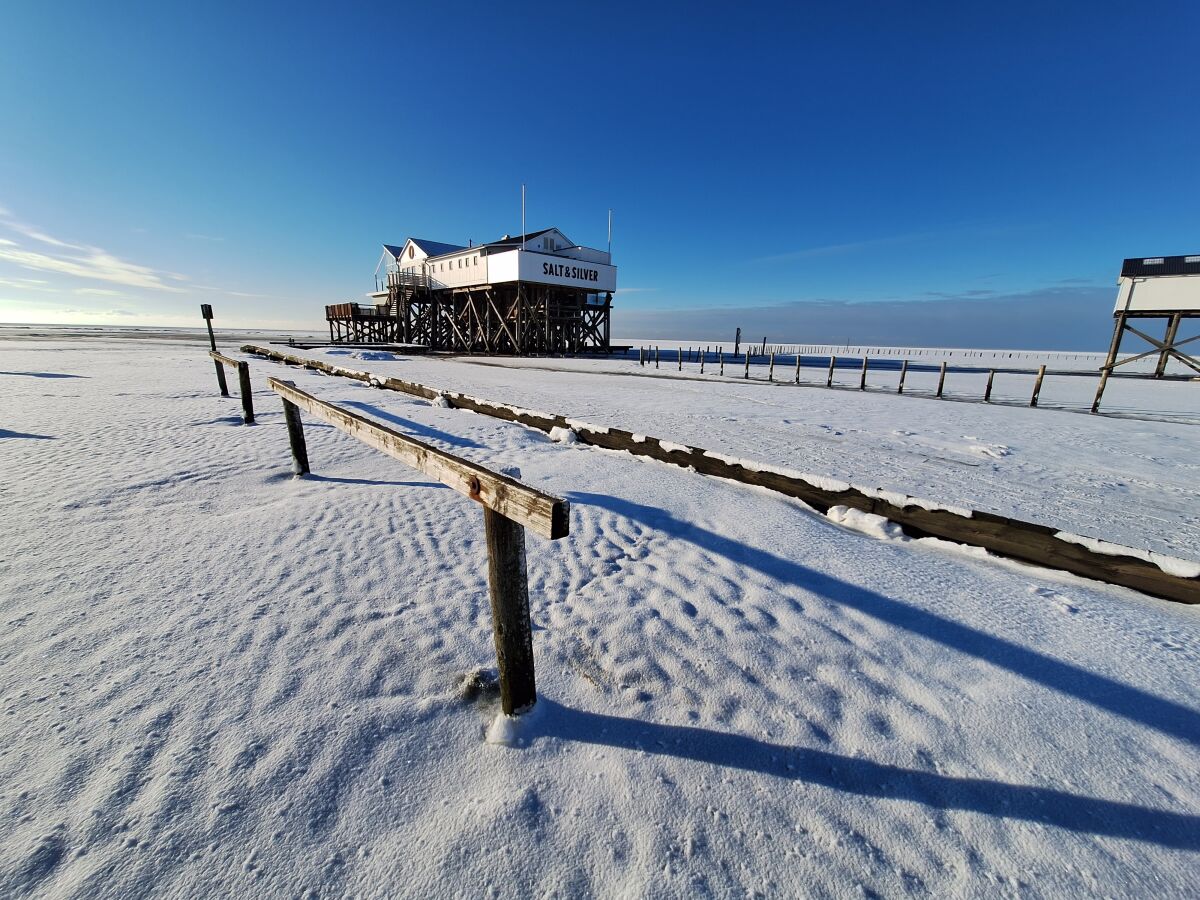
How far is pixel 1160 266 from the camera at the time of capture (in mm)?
19391

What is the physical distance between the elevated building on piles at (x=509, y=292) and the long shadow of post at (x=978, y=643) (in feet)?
88.8

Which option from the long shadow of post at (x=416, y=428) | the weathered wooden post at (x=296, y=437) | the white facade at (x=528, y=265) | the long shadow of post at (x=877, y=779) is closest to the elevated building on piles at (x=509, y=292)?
the white facade at (x=528, y=265)

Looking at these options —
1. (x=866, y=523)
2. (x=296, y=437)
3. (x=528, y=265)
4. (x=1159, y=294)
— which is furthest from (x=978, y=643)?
(x=528, y=265)

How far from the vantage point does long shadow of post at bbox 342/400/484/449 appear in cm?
699

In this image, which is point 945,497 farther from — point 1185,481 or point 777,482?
point 1185,481

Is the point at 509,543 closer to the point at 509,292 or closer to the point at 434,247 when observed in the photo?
the point at 509,292

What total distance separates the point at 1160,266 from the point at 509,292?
32.0 meters

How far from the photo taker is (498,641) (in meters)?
2.19

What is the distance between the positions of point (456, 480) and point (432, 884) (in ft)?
4.99

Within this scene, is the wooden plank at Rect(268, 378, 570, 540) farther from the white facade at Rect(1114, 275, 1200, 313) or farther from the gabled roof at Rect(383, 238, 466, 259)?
the gabled roof at Rect(383, 238, 466, 259)

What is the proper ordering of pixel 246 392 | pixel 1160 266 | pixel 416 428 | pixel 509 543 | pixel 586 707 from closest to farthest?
pixel 509 543 < pixel 586 707 < pixel 416 428 < pixel 246 392 < pixel 1160 266

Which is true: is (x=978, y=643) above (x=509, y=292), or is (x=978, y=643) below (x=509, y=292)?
below

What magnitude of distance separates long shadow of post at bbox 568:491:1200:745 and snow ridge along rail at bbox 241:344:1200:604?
1191 millimetres

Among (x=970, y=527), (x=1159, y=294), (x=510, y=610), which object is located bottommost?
(x=970, y=527)
